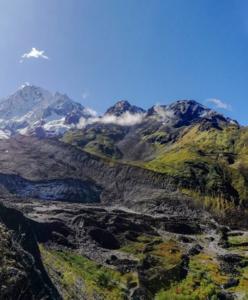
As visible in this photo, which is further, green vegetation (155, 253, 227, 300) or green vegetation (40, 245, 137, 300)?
green vegetation (155, 253, 227, 300)

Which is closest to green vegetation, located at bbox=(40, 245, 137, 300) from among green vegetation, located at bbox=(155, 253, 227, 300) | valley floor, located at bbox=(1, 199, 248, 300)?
valley floor, located at bbox=(1, 199, 248, 300)

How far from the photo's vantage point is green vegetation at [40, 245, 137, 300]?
7069 centimetres

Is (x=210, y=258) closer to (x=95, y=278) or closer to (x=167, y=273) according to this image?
(x=167, y=273)

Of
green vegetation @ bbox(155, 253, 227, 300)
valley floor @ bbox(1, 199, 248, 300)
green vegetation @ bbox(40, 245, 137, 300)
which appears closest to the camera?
green vegetation @ bbox(40, 245, 137, 300)

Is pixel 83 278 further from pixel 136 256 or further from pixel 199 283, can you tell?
pixel 136 256

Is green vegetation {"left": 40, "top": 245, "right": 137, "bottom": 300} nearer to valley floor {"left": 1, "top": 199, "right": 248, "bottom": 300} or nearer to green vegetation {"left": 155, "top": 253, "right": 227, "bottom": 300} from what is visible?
valley floor {"left": 1, "top": 199, "right": 248, "bottom": 300}

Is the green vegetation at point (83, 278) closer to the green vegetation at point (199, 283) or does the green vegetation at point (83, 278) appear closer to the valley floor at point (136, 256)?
the valley floor at point (136, 256)

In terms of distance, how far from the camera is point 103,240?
518ft

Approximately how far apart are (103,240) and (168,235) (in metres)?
33.4

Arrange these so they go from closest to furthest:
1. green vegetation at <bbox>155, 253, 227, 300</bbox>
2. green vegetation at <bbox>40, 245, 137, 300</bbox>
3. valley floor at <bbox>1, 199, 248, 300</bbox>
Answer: green vegetation at <bbox>40, 245, 137, 300</bbox> < green vegetation at <bbox>155, 253, 227, 300</bbox> < valley floor at <bbox>1, 199, 248, 300</bbox>

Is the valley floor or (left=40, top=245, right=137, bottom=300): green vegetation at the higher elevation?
the valley floor

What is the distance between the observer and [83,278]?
94938mm

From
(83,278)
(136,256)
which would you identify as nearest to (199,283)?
(83,278)

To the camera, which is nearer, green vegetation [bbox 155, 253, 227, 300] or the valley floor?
green vegetation [bbox 155, 253, 227, 300]
